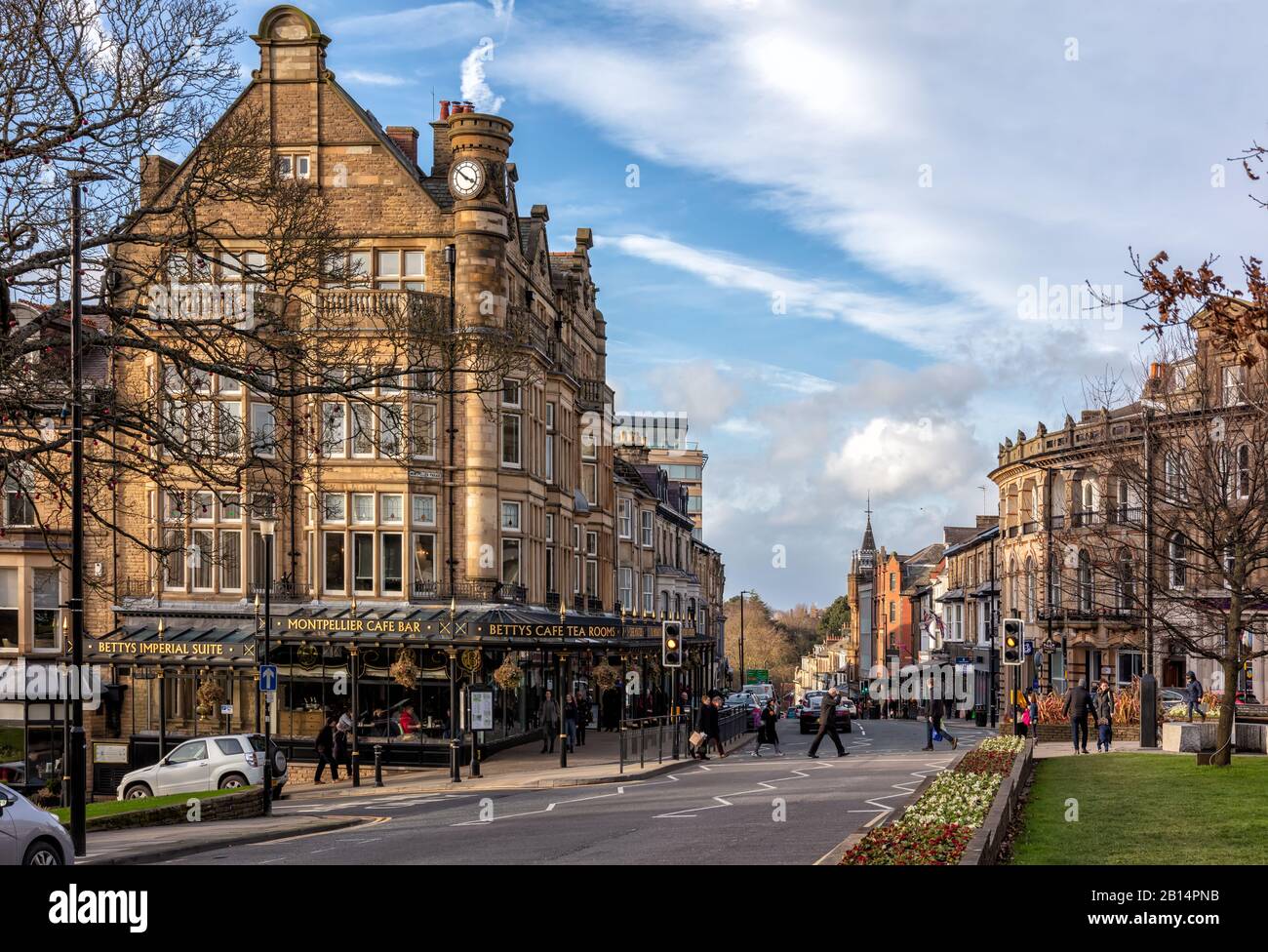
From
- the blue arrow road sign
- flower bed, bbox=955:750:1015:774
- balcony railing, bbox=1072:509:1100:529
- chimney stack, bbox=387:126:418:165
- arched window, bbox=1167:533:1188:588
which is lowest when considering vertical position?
flower bed, bbox=955:750:1015:774

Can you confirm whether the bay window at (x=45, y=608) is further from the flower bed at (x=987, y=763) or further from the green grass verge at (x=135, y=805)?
the flower bed at (x=987, y=763)

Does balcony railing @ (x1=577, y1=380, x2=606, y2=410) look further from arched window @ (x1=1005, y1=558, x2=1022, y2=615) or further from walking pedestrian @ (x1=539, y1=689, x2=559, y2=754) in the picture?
arched window @ (x1=1005, y1=558, x2=1022, y2=615)

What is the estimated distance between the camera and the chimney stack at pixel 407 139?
47125 mm

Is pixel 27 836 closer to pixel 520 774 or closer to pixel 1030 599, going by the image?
pixel 520 774

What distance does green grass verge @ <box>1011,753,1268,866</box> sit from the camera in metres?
14.8

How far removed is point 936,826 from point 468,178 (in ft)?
98.9

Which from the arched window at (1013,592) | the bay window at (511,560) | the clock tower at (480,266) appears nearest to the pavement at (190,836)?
the clock tower at (480,266)

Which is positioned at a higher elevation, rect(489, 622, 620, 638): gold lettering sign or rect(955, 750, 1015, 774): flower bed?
rect(489, 622, 620, 638): gold lettering sign

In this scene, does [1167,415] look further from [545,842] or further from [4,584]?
[4,584]

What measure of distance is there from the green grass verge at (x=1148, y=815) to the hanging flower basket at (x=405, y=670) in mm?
17177

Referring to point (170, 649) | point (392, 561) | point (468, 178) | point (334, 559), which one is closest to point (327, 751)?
point (170, 649)

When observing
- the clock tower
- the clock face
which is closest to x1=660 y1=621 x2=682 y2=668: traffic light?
the clock tower

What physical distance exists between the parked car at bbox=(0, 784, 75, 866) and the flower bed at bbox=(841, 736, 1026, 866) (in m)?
8.10

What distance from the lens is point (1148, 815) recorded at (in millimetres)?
18594
